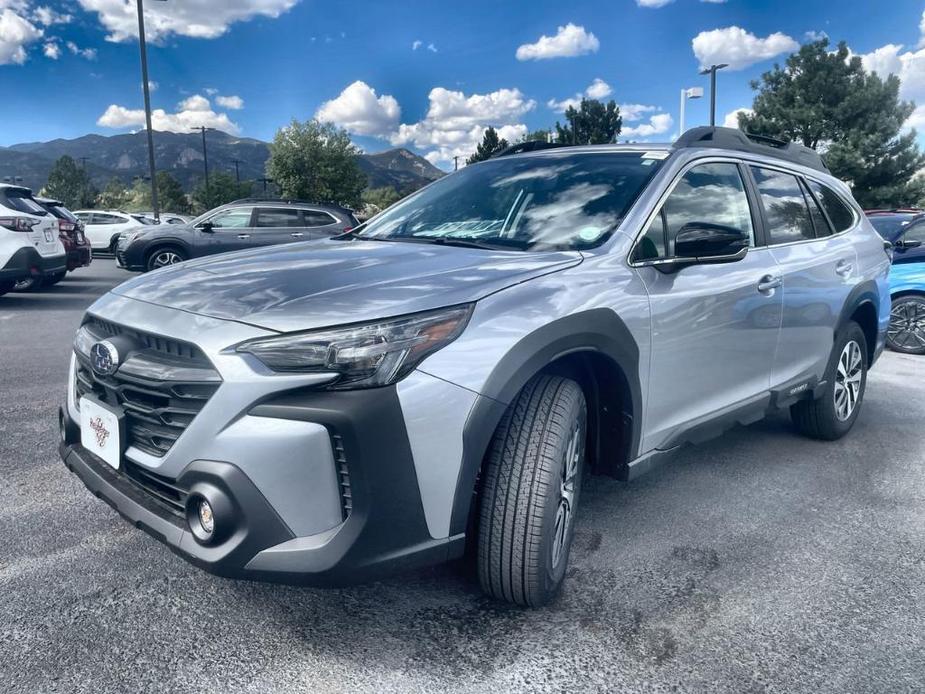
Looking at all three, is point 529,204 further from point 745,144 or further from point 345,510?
point 345,510

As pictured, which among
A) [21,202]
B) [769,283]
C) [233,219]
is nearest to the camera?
[769,283]

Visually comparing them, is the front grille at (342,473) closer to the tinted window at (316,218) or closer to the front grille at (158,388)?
the front grille at (158,388)

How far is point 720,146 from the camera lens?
344 cm

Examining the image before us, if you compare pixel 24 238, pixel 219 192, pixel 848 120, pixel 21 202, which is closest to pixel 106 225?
pixel 21 202

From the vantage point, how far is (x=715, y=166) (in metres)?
3.36

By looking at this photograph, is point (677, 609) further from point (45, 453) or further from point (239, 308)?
point (45, 453)

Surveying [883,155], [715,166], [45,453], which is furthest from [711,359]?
[883,155]

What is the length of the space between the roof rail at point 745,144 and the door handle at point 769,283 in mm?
664

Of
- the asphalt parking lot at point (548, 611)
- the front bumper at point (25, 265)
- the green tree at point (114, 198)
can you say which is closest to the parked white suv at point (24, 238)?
the front bumper at point (25, 265)

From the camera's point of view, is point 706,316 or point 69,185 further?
point 69,185

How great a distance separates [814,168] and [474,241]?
263 centimetres

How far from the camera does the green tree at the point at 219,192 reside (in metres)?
66.0

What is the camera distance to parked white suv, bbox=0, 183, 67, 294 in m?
9.42

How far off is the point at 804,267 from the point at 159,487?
3202mm
